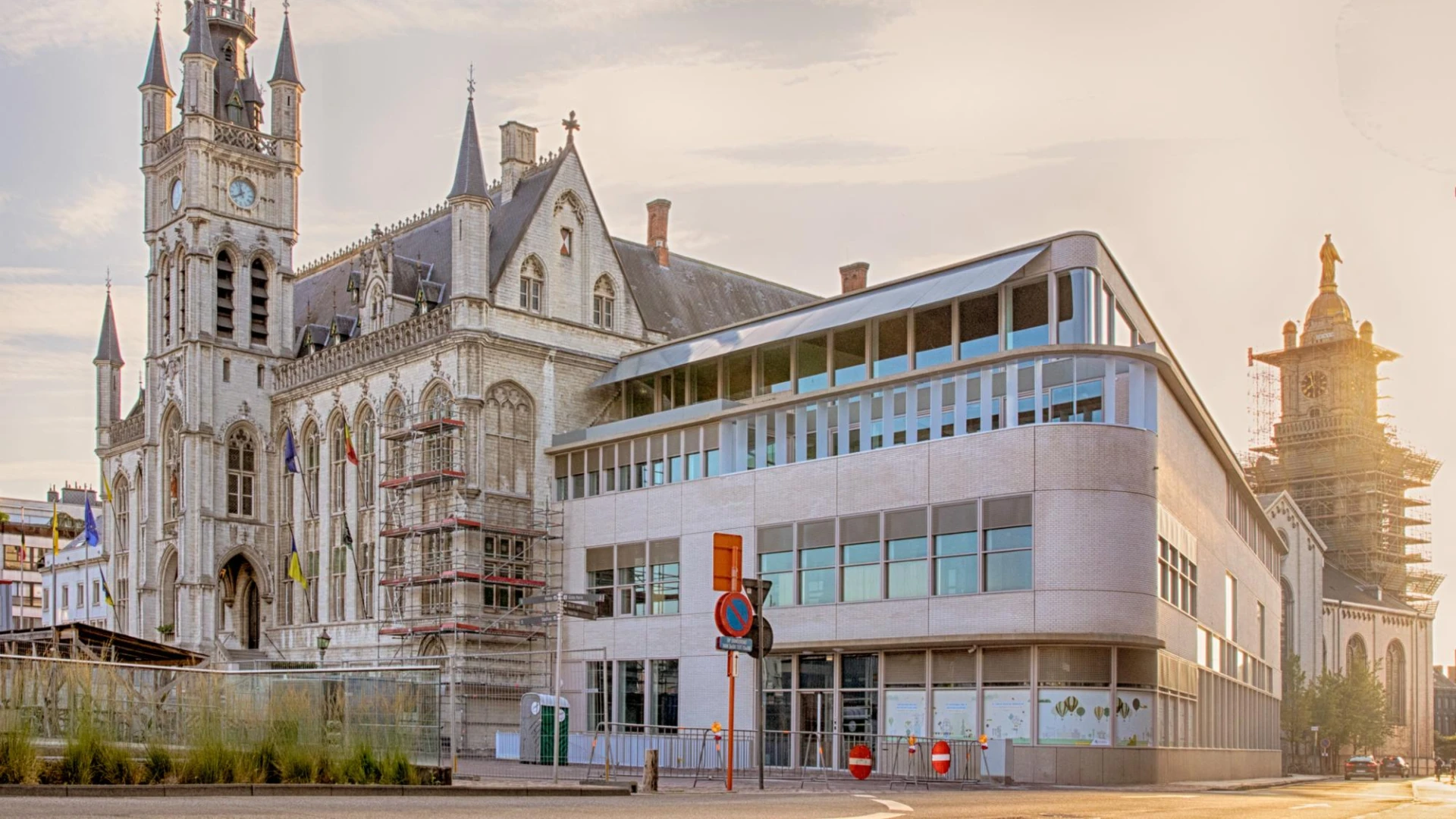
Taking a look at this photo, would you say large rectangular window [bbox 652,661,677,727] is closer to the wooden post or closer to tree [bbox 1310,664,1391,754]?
the wooden post

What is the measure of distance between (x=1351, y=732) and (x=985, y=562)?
65600 mm

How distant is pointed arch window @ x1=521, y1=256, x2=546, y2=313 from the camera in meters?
55.2

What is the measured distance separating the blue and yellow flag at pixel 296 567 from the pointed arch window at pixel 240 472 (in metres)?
3.21

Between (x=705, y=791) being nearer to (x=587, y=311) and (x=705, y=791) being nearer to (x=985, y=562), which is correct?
(x=985, y=562)

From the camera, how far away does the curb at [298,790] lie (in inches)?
683

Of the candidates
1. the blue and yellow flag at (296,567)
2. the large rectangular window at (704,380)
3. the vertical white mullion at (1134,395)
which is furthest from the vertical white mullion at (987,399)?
the blue and yellow flag at (296,567)

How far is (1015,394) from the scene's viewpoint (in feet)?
131

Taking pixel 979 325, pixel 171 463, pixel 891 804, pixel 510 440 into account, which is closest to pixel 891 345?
pixel 979 325

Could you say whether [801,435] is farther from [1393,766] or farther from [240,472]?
[1393,766]

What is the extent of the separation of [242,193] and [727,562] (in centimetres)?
4468

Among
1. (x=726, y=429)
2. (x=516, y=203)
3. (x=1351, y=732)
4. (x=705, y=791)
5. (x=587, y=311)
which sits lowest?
(x=1351, y=732)

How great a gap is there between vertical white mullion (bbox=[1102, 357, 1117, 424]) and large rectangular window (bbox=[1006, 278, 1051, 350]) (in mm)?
2303

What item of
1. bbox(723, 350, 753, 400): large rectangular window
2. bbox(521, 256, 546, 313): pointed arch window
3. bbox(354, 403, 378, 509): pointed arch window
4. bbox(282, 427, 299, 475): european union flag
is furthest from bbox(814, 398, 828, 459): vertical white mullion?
bbox(282, 427, 299, 475): european union flag

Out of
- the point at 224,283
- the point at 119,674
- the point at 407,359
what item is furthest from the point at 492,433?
the point at 119,674
